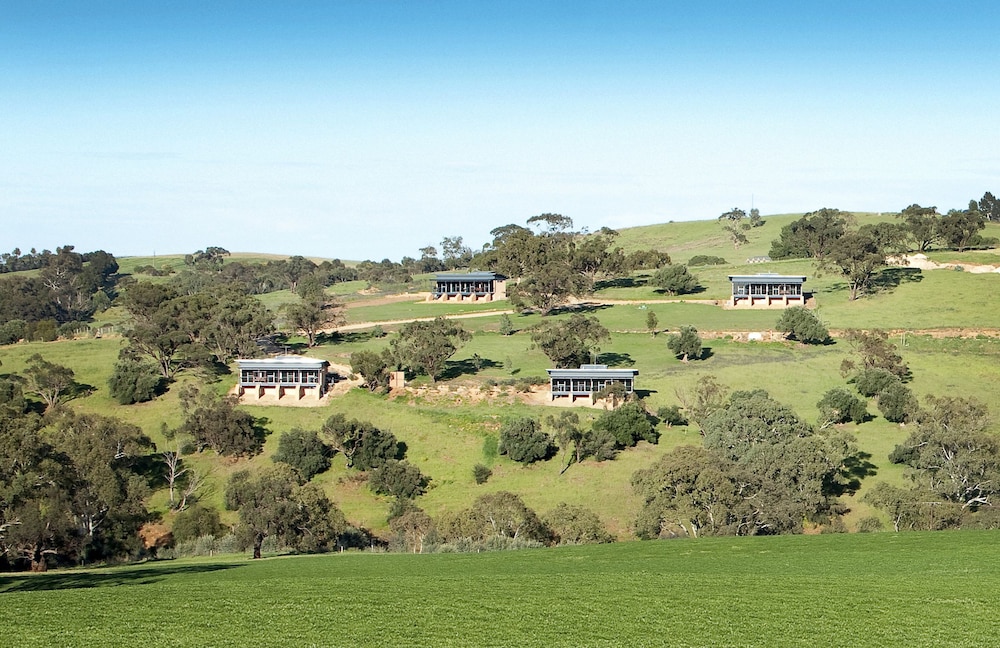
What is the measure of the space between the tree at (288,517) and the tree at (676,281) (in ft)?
281

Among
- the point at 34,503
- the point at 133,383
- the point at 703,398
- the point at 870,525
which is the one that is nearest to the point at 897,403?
the point at 703,398

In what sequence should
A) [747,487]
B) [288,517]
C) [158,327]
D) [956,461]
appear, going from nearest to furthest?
[288,517] < [747,487] < [956,461] < [158,327]

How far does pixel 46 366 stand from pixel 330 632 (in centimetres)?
7183

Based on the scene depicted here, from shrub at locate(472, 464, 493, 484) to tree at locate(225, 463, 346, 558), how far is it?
44.0 ft

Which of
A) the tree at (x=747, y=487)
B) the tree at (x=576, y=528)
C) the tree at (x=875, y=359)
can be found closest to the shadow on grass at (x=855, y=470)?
the tree at (x=747, y=487)

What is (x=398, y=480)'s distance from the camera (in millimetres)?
64625

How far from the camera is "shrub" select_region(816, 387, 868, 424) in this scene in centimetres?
7256

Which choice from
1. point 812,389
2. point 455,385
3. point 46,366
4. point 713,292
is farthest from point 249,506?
point 713,292

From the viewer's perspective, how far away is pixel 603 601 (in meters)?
23.5

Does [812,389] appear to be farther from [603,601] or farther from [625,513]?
[603,601]

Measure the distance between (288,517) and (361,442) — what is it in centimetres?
2007

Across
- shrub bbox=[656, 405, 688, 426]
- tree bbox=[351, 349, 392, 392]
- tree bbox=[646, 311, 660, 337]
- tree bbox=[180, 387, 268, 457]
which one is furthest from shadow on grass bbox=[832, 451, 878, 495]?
tree bbox=[646, 311, 660, 337]

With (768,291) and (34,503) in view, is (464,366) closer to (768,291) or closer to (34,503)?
(768,291)

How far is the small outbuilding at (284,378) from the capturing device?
278 ft
